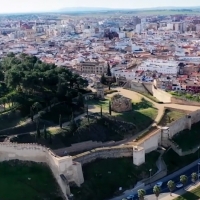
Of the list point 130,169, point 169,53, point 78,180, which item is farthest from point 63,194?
point 169,53

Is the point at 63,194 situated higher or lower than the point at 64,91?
lower

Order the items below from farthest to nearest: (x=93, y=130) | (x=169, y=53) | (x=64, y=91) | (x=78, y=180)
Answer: (x=169, y=53) < (x=64, y=91) < (x=93, y=130) < (x=78, y=180)

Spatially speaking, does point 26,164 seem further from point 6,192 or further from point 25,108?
point 25,108

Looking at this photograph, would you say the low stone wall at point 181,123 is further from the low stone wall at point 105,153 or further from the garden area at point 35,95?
the garden area at point 35,95

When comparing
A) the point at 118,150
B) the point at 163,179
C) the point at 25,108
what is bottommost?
the point at 163,179

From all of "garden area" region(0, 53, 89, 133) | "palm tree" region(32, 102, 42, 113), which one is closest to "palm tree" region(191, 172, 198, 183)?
"garden area" region(0, 53, 89, 133)

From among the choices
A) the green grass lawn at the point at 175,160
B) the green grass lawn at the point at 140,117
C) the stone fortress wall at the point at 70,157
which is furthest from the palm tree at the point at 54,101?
the green grass lawn at the point at 175,160

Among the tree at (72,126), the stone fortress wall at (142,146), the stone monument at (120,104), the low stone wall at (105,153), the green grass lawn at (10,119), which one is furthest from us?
the stone monument at (120,104)
